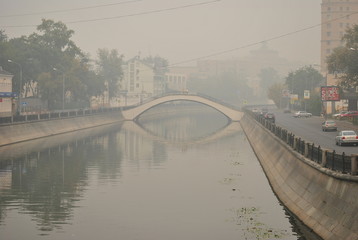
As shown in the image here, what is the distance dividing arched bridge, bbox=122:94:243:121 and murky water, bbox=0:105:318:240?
286 feet

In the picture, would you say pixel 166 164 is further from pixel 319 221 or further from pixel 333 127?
pixel 319 221

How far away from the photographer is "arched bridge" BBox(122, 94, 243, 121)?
18525cm

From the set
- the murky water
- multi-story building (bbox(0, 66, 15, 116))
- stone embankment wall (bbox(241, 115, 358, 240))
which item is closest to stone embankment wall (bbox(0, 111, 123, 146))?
the murky water

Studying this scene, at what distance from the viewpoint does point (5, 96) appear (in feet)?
366

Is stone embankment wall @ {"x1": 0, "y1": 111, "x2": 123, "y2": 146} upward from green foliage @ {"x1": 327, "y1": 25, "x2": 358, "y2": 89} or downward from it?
downward

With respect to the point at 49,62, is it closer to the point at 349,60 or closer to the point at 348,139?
the point at 349,60

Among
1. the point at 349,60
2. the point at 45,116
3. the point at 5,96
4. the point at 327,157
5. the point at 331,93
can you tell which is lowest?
the point at 327,157

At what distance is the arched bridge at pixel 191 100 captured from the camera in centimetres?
18525

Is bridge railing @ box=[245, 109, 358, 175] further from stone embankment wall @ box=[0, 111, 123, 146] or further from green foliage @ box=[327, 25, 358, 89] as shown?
green foliage @ box=[327, 25, 358, 89]

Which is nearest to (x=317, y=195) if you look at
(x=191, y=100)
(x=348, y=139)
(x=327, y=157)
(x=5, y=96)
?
(x=327, y=157)

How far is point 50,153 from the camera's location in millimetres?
88188

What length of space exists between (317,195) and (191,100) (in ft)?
485

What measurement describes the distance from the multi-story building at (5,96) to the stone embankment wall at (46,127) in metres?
6.43

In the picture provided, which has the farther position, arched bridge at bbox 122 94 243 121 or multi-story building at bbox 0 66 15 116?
arched bridge at bbox 122 94 243 121
